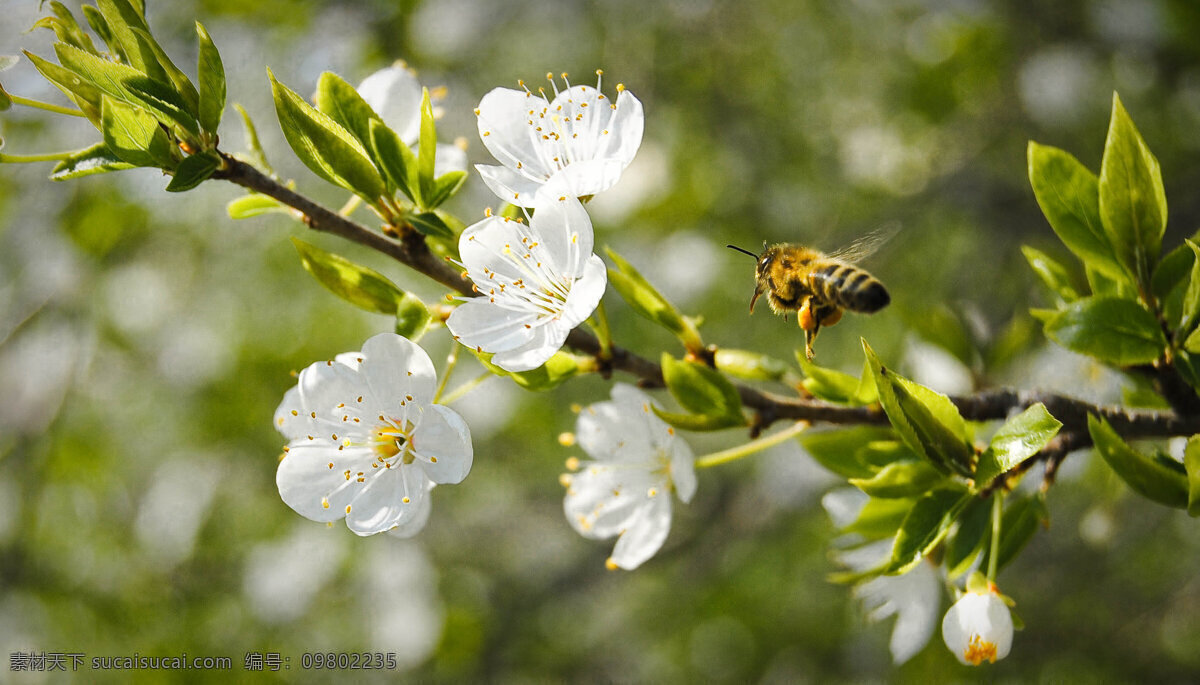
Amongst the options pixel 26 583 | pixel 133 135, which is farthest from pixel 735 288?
pixel 26 583

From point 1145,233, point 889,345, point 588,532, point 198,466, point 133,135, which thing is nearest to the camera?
point 133,135

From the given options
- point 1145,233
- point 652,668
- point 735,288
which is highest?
point 1145,233

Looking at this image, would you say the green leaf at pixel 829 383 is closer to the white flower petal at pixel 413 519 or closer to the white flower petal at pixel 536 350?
the white flower petal at pixel 536 350

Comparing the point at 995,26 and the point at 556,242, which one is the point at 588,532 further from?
the point at 995,26

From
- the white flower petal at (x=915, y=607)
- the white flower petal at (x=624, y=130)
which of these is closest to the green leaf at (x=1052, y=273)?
the white flower petal at (x=915, y=607)

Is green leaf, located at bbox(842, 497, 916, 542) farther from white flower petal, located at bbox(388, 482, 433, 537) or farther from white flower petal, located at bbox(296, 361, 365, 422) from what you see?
white flower petal, located at bbox(296, 361, 365, 422)

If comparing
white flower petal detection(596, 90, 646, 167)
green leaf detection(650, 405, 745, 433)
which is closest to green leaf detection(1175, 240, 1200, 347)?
green leaf detection(650, 405, 745, 433)
